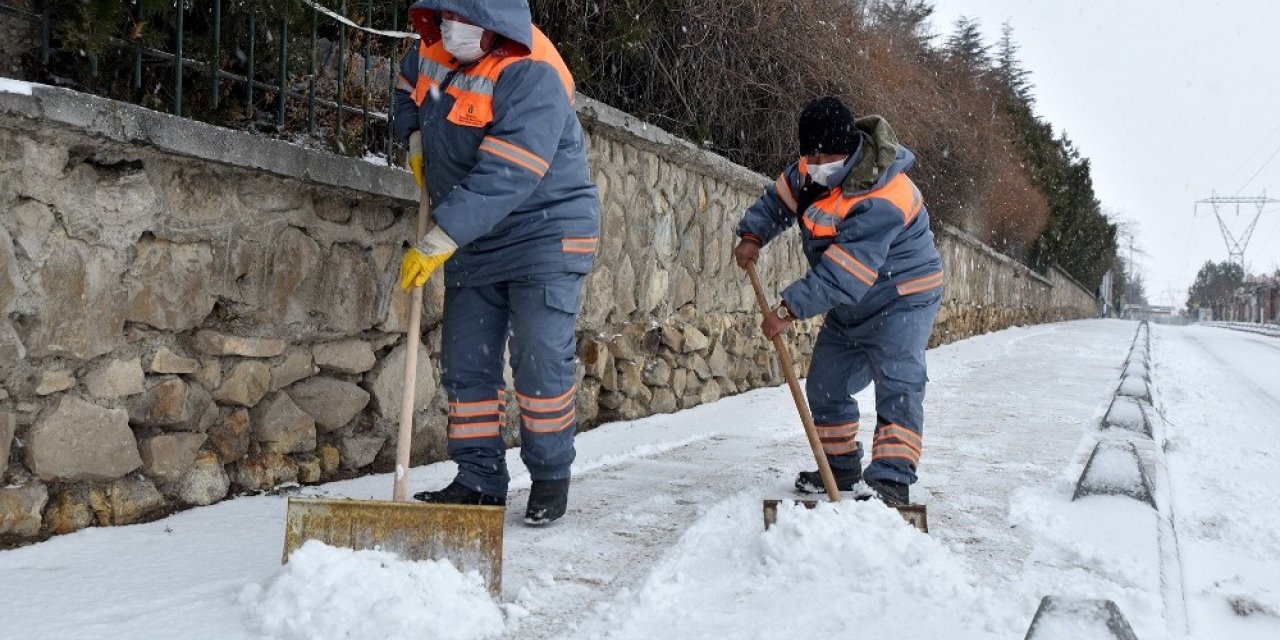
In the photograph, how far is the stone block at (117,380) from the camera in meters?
2.52

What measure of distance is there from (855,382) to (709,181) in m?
2.73

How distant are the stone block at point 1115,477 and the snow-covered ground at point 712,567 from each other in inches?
2.1

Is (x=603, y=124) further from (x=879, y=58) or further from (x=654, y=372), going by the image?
(x=879, y=58)

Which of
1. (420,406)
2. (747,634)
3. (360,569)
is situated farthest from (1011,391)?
(360,569)

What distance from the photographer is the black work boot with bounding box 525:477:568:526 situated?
280 cm

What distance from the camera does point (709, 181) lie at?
5.94 metres

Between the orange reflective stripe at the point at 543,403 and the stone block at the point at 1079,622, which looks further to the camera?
the orange reflective stripe at the point at 543,403

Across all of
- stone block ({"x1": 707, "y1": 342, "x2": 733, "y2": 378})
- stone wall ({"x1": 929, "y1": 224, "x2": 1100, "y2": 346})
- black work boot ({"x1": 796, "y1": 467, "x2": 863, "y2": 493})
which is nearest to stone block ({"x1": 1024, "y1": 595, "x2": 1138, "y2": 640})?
black work boot ({"x1": 796, "y1": 467, "x2": 863, "y2": 493})

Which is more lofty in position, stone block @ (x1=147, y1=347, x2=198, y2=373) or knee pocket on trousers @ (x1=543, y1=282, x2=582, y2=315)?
knee pocket on trousers @ (x1=543, y1=282, x2=582, y2=315)

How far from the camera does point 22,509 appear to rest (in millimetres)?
2342

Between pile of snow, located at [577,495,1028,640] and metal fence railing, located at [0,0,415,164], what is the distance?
1.91 meters

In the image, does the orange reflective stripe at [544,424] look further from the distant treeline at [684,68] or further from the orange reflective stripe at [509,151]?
the distant treeline at [684,68]

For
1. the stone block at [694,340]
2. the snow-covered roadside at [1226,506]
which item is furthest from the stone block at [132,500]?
the stone block at [694,340]

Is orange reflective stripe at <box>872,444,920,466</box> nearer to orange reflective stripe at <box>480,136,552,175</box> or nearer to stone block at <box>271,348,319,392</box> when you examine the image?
orange reflective stripe at <box>480,136,552,175</box>
